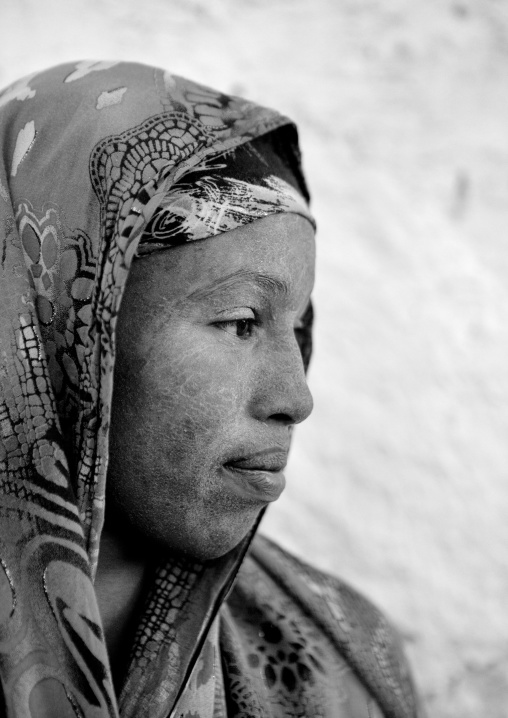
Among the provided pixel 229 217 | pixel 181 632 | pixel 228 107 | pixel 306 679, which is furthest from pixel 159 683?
pixel 228 107

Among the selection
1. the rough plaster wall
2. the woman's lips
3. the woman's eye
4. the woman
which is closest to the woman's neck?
the woman

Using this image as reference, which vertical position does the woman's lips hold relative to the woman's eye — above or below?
below

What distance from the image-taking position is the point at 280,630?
4.84 ft

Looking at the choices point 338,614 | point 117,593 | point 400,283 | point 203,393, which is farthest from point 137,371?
point 400,283

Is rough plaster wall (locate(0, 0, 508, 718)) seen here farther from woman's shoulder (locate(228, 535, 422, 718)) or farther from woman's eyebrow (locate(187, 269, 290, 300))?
woman's eyebrow (locate(187, 269, 290, 300))

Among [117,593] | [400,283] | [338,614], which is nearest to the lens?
[117,593]

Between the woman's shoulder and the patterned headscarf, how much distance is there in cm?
33

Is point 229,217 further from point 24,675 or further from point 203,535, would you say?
point 24,675

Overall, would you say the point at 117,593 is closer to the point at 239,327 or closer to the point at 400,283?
the point at 239,327

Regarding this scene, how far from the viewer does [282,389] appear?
1.14m

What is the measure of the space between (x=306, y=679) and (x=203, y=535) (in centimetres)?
43

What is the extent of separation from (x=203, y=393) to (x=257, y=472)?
138 mm

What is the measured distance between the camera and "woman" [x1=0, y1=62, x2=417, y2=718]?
3.27 ft

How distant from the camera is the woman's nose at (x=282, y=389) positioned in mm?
1129
